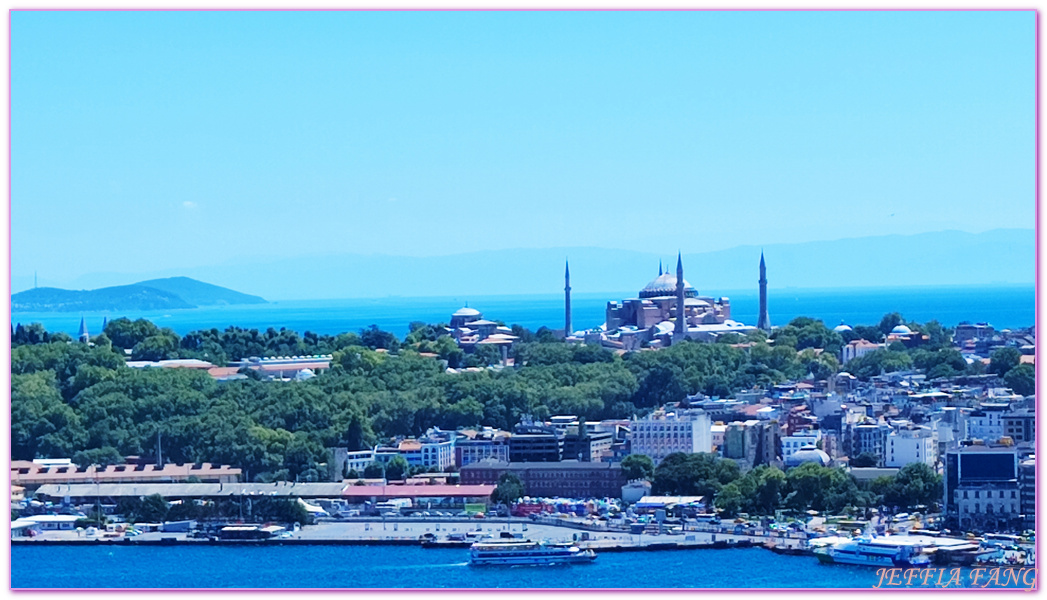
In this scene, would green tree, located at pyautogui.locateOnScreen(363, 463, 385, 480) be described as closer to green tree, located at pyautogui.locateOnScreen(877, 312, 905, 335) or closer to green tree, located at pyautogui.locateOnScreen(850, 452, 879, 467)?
green tree, located at pyautogui.locateOnScreen(850, 452, 879, 467)

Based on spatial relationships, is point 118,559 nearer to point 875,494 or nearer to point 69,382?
point 875,494

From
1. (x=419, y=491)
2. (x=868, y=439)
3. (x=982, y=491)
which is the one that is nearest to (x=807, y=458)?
(x=868, y=439)

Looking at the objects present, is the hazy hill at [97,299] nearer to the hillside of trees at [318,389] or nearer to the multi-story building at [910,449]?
the hillside of trees at [318,389]

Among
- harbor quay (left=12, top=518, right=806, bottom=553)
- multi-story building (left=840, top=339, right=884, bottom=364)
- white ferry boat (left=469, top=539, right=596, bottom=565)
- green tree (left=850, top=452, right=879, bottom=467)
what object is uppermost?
multi-story building (left=840, top=339, right=884, bottom=364)

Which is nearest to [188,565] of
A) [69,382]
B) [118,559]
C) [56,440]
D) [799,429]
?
[118,559]

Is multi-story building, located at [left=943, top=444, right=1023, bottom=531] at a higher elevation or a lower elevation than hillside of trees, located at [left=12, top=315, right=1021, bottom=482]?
lower

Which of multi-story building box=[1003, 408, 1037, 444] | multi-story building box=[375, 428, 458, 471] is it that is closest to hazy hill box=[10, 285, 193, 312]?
multi-story building box=[375, 428, 458, 471]
